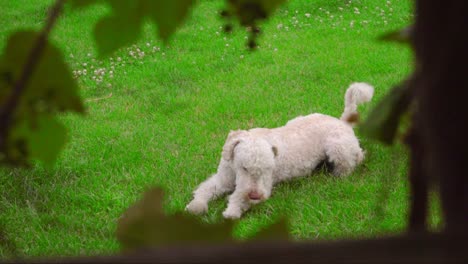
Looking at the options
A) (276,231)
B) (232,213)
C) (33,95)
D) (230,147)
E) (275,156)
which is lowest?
(232,213)

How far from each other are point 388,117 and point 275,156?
243 cm

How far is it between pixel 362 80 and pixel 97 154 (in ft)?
6.20

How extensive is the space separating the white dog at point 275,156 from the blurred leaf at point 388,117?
6.97 ft

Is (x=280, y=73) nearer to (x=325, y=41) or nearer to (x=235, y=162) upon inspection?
(x=325, y=41)

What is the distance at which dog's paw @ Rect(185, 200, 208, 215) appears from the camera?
8.74 ft

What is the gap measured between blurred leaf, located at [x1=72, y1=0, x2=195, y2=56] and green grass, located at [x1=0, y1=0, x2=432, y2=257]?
0.97 meters

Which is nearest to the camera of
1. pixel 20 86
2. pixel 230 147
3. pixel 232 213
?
pixel 20 86

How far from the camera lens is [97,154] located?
11.2 ft

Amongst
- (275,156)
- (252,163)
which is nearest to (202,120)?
(275,156)

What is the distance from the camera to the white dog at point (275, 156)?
2.68m

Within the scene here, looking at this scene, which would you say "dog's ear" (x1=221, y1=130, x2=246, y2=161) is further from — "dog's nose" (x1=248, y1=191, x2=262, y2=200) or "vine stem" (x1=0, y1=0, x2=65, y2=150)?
"vine stem" (x1=0, y1=0, x2=65, y2=150)

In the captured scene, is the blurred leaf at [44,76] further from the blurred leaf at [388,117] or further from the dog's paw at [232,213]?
the dog's paw at [232,213]

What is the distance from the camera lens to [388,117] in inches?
15.5

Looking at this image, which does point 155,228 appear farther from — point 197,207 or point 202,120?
point 202,120
